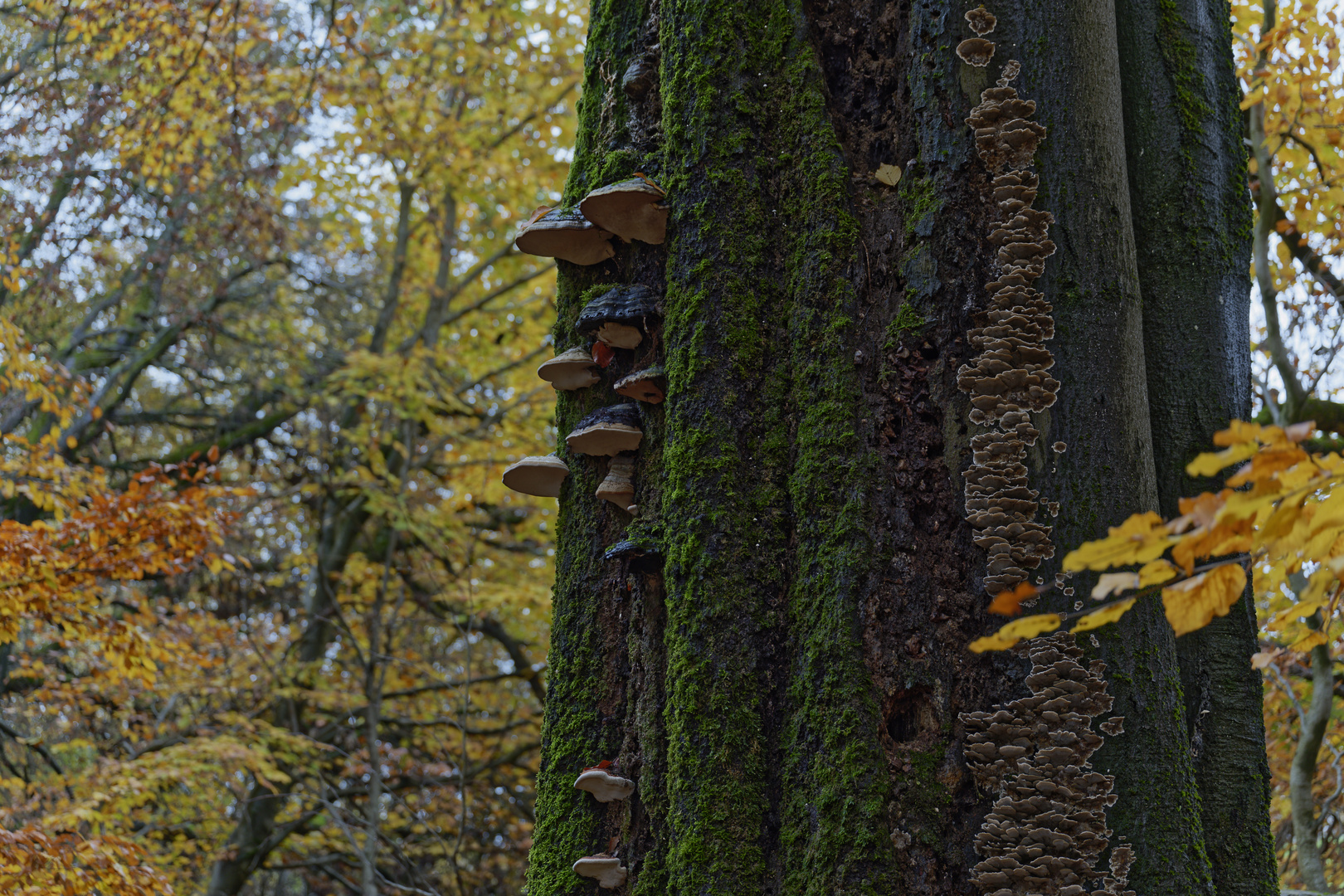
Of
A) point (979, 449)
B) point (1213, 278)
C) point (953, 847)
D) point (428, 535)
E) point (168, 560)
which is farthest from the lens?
point (428, 535)

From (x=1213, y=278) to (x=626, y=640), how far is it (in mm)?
1606

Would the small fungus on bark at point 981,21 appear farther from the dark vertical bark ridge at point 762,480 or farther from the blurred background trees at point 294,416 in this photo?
the blurred background trees at point 294,416

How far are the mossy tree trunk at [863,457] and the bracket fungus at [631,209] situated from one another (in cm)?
6

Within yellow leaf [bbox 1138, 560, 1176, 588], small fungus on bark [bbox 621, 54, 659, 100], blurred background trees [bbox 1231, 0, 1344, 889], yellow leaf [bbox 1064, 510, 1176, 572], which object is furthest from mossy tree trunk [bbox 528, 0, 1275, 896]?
blurred background trees [bbox 1231, 0, 1344, 889]

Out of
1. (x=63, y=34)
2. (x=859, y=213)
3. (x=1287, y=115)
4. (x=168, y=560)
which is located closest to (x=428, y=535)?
(x=168, y=560)

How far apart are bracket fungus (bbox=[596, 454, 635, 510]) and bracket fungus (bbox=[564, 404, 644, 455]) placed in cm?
4

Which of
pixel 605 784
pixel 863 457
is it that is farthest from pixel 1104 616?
pixel 605 784

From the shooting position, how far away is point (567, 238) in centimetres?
243

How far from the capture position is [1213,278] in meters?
2.21

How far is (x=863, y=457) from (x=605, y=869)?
40.1 inches

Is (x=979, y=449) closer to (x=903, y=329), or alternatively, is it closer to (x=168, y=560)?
(x=903, y=329)

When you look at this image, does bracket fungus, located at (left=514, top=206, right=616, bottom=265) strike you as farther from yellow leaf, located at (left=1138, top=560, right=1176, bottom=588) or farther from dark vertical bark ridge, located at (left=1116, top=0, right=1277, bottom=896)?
yellow leaf, located at (left=1138, top=560, right=1176, bottom=588)

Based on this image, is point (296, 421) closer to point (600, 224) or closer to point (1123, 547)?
point (600, 224)

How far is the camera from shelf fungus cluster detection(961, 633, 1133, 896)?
1.62 m
